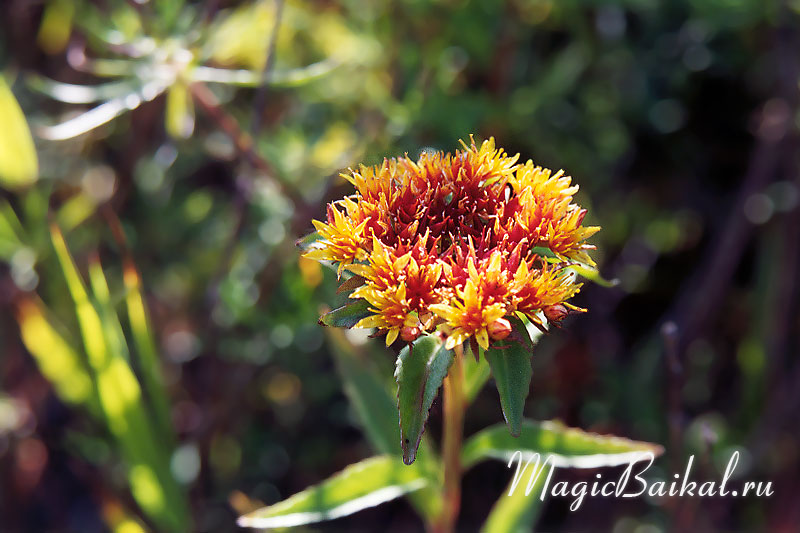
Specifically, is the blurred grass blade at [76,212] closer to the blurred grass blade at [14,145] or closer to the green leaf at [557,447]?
the blurred grass blade at [14,145]

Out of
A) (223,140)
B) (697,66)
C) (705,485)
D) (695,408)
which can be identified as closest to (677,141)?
(697,66)

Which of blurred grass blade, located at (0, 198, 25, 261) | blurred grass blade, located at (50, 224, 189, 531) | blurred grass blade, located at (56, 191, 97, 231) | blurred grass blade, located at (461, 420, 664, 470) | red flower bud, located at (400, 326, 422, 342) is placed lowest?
blurred grass blade, located at (461, 420, 664, 470)

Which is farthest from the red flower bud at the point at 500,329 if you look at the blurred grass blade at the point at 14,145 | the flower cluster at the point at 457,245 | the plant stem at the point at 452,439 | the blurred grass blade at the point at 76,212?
the blurred grass blade at the point at 76,212

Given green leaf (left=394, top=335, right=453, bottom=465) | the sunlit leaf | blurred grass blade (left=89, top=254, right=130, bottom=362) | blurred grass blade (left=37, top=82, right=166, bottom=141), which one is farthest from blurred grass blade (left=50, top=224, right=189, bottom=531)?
green leaf (left=394, top=335, right=453, bottom=465)

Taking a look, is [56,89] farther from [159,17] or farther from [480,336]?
[480,336]

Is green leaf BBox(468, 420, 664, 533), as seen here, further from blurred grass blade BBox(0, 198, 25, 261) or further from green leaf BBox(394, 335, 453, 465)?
blurred grass blade BBox(0, 198, 25, 261)

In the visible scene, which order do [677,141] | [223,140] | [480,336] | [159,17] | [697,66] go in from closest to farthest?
[480,336] → [159,17] → [223,140] → [697,66] → [677,141]

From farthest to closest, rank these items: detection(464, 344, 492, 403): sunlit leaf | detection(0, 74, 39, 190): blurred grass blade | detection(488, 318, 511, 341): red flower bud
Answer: detection(0, 74, 39, 190): blurred grass blade < detection(464, 344, 492, 403): sunlit leaf < detection(488, 318, 511, 341): red flower bud
